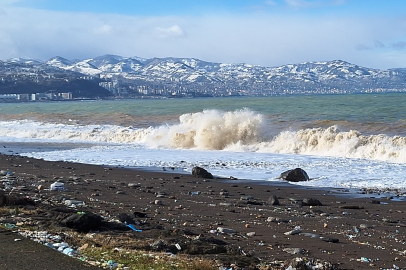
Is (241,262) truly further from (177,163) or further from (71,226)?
(177,163)

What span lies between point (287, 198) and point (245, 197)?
1.15 m

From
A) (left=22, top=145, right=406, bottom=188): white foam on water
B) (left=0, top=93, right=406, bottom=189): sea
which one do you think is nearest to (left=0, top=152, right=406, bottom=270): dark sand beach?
(left=22, top=145, right=406, bottom=188): white foam on water

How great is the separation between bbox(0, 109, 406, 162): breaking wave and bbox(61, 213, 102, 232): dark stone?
19959 mm

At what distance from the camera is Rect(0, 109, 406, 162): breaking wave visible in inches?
1067

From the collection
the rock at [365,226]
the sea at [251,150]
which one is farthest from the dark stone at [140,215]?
the sea at [251,150]

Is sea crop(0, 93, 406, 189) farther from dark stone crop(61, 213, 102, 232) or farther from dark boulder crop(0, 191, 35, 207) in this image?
dark stone crop(61, 213, 102, 232)

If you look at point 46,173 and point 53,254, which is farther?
point 46,173

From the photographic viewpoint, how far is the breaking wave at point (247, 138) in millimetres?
27109

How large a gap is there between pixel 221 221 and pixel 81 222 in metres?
2.91

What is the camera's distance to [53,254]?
590 centimetres

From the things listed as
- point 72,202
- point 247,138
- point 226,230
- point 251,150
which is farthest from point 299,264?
point 247,138

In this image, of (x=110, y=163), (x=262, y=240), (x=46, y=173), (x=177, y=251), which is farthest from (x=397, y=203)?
(x=110, y=163)

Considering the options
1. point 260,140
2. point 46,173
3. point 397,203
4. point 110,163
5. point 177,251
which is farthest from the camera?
point 260,140

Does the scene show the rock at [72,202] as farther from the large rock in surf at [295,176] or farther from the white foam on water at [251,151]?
the white foam on water at [251,151]
